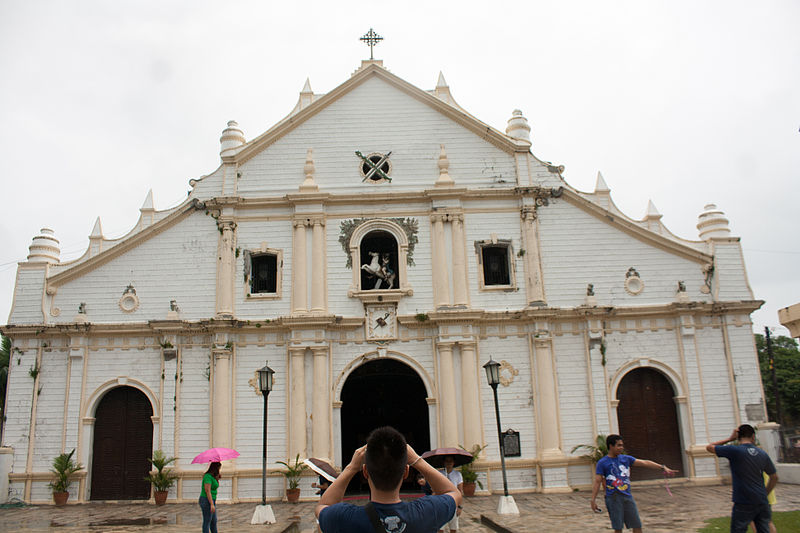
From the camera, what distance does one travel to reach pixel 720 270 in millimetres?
19047

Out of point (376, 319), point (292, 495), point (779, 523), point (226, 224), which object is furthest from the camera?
point (226, 224)

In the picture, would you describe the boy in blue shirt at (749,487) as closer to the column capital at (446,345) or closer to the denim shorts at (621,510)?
the denim shorts at (621,510)

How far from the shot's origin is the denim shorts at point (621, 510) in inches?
344

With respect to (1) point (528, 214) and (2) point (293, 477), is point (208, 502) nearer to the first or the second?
(2) point (293, 477)

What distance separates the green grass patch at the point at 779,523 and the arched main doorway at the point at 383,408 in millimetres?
8698

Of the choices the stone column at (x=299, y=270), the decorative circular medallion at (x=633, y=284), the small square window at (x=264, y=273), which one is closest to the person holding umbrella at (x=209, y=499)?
the stone column at (x=299, y=270)

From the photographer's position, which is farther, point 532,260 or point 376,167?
point 376,167

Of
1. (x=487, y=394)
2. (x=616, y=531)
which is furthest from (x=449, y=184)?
(x=616, y=531)

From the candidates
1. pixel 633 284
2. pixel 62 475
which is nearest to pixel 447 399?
pixel 633 284

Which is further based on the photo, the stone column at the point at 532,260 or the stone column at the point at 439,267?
the stone column at the point at 532,260

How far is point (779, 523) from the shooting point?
36.4ft

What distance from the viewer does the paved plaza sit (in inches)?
499

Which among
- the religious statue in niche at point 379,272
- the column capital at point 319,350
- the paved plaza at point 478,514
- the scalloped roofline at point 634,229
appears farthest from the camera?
the scalloped roofline at point 634,229

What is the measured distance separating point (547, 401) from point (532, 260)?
399cm
